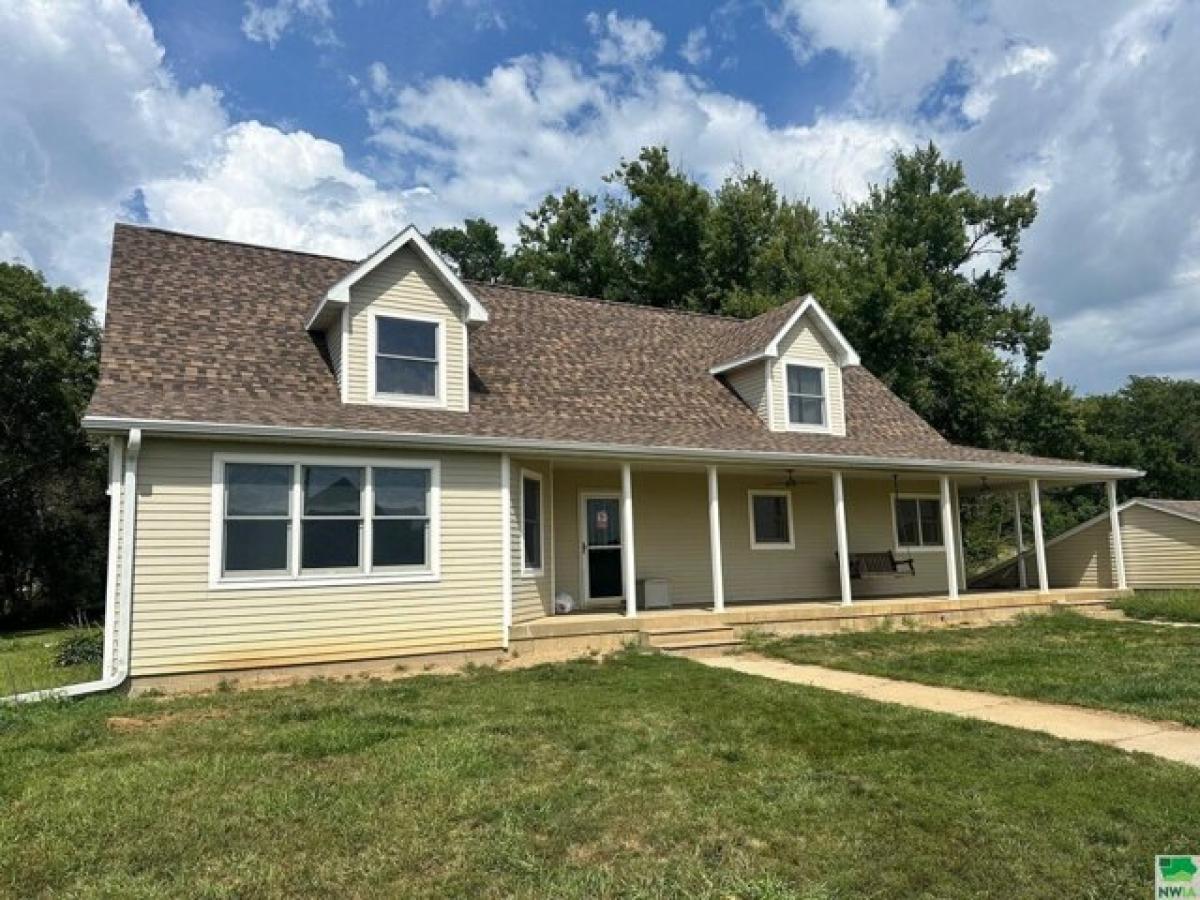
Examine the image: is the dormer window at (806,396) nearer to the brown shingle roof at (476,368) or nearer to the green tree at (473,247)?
the brown shingle roof at (476,368)

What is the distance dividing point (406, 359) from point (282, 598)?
13.2 feet

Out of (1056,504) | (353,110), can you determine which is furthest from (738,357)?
(1056,504)

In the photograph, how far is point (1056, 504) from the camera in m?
40.8

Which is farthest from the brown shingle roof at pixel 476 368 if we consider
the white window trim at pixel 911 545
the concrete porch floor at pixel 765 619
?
the concrete porch floor at pixel 765 619

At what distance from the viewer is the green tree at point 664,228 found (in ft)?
98.1

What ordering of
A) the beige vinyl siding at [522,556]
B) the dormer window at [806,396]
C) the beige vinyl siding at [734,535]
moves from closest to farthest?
the beige vinyl siding at [522,556] < the beige vinyl siding at [734,535] < the dormer window at [806,396]

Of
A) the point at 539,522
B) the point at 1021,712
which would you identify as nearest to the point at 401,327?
the point at 539,522

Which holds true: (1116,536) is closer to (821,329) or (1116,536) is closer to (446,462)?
(821,329)

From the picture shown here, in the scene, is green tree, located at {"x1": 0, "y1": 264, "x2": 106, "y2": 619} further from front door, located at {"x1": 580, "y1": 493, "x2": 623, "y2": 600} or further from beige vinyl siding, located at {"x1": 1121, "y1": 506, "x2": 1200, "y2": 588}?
beige vinyl siding, located at {"x1": 1121, "y1": 506, "x2": 1200, "y2": 588}

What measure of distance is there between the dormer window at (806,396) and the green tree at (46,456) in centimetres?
2218

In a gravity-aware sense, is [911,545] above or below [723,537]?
below

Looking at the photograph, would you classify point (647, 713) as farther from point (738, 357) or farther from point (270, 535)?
point (738, 357)

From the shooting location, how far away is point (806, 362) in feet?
53.0

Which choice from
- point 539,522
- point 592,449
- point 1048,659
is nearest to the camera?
point 1048,659
